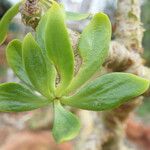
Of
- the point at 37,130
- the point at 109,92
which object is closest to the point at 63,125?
the point at 109,92

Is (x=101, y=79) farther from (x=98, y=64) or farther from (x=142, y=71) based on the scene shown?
(x=142, y=71)

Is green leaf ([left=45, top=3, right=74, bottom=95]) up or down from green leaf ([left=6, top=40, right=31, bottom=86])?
up

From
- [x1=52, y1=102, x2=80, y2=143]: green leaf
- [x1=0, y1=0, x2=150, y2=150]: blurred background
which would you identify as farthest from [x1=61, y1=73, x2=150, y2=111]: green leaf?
[x1=0, y1=0, x2=150, y2=150]: blurred background

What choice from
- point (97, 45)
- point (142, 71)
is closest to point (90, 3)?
point (142, 71)

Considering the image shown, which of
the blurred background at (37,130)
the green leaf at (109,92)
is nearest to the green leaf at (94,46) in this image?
the green leaf at (109,92)

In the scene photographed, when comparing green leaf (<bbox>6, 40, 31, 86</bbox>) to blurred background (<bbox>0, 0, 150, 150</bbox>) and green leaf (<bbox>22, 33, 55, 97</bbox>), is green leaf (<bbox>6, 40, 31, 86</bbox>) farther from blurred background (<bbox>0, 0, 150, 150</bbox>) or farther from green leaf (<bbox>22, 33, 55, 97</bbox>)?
blurred background (<bbox>0, 0, 150, 150</bbox>)

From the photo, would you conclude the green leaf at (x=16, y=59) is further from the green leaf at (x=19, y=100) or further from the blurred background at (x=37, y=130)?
the blurred background at (x=37, y=130)
